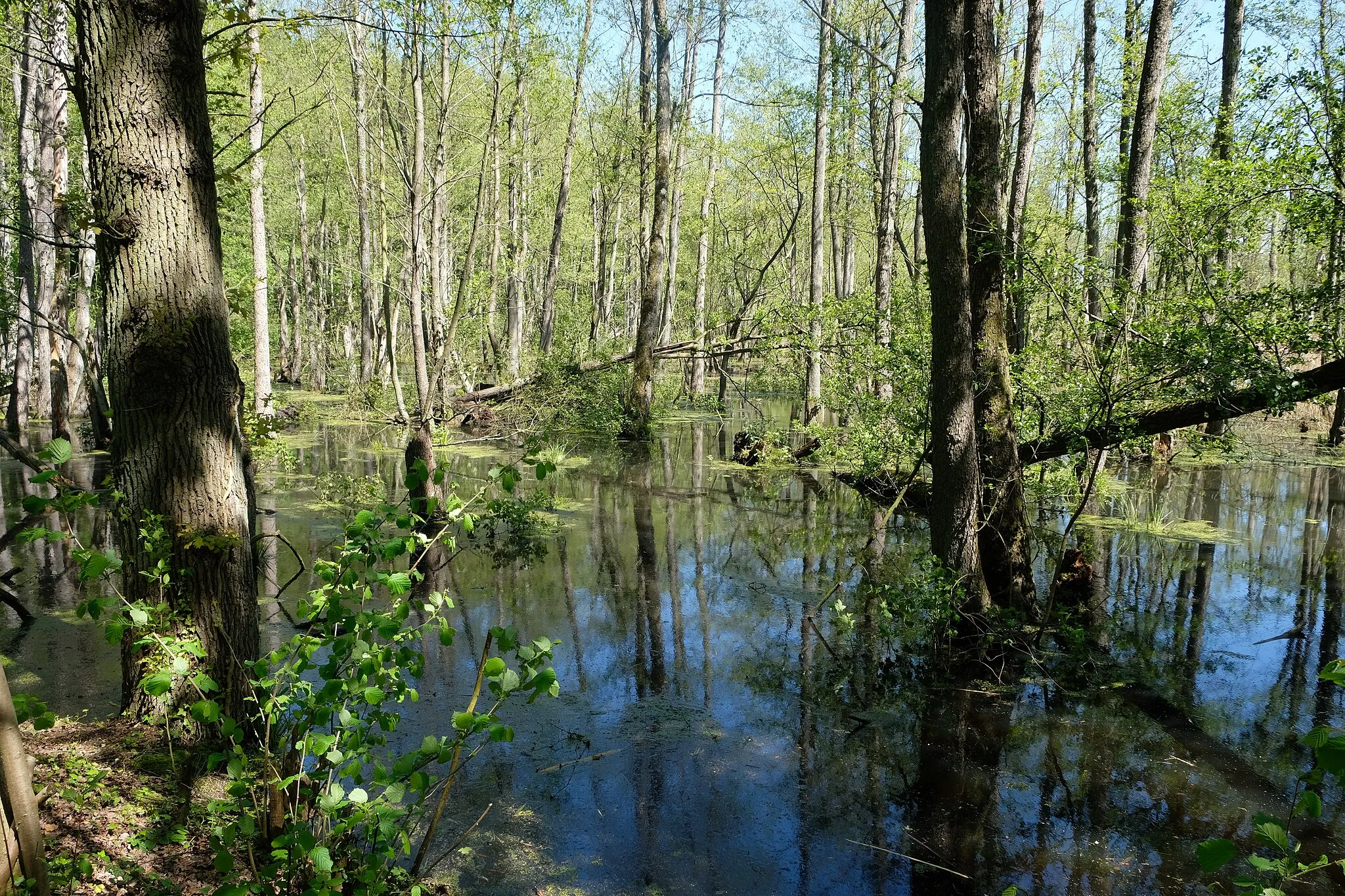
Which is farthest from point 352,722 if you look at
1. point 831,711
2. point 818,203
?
point 818,203

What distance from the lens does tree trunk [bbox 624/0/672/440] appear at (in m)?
16.9

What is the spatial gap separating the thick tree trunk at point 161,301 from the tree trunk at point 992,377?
5064 millimetres

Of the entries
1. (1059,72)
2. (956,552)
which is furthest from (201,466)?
(1059,72)

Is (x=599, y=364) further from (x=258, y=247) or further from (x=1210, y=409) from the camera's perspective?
(x=1210, y=409)

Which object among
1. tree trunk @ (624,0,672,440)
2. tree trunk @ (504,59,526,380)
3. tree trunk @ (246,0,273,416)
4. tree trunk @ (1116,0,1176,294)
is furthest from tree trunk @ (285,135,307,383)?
tree trunk @ (1116,0,1176,294)

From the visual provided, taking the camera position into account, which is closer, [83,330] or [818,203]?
Result: [83,330]

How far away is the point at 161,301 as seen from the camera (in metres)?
3.59

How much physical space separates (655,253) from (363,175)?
6.29 meters

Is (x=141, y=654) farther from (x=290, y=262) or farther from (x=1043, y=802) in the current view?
(x=290, y=262)

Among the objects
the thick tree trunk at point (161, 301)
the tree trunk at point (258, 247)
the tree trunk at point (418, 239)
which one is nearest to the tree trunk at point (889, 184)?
the tree trunk at point (418, 239)

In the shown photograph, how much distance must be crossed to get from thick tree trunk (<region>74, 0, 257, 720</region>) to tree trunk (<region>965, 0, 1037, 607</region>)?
506 cm

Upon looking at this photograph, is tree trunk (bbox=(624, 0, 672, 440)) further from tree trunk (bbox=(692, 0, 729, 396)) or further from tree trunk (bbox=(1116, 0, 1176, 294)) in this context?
tree trunk (bbox=(1116, 0, 1176, 294))

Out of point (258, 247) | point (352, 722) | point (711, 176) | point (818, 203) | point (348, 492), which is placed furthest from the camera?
point (711, 176)

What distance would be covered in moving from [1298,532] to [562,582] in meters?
9.02
